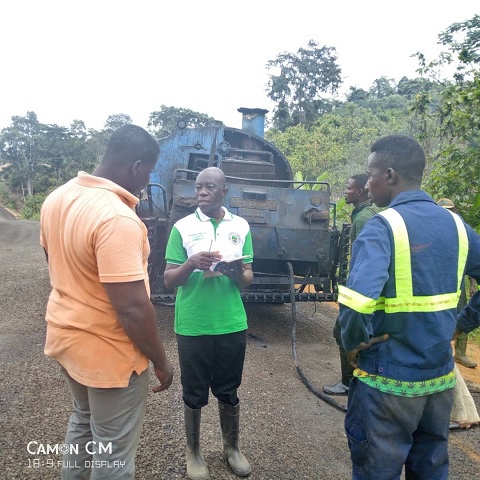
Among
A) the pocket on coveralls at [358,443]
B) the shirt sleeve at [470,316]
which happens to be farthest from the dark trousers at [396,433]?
the shirt sleeve at [470,316]

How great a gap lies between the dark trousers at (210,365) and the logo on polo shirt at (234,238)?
0.55m

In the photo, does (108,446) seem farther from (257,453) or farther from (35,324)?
(35,324)

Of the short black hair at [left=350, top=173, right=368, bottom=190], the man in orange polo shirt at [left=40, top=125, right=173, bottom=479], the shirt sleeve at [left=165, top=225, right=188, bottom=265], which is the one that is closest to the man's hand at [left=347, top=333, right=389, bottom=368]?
the man in orange polo shirt at [left=40, top=125, right=173, bottom=479]


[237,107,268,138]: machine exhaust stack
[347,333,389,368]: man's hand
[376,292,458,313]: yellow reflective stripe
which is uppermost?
[237,107,268,138]: machine exhaust stack

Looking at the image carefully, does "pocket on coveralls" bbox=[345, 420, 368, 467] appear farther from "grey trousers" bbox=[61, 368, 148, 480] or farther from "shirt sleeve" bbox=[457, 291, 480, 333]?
"grey trousers" bbox=[61, 368, 148, 480]

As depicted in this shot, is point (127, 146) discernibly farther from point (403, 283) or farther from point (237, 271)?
point (403, 283)

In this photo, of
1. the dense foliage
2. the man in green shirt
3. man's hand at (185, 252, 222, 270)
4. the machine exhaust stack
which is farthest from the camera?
the dense foliage

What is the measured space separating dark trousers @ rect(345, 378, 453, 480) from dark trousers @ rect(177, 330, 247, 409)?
83cm

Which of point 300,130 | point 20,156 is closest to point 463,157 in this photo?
point 300,130

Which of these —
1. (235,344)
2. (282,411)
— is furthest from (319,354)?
(235,344)

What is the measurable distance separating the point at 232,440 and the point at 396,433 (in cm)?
122

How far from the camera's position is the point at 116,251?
1649mm

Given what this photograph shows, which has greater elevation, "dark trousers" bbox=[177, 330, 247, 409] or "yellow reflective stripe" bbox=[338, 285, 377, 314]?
"yellow reflective stripe" bbox=[338, 285, 377, 314]

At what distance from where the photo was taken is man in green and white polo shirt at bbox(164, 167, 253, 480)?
2557 millimetres
